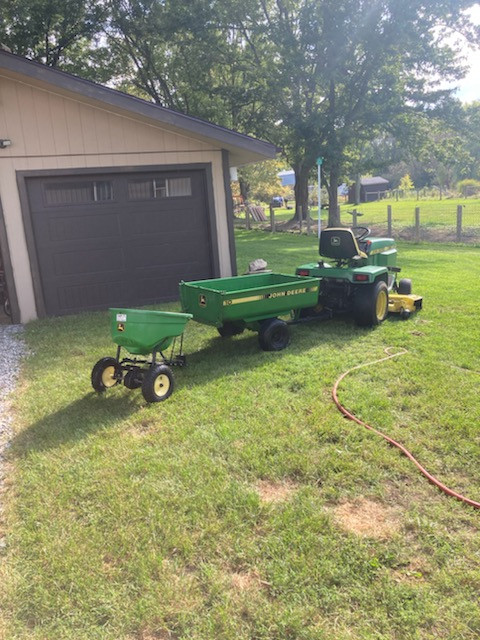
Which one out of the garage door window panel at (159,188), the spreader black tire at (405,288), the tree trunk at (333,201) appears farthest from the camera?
the tree trunk at (333,201)

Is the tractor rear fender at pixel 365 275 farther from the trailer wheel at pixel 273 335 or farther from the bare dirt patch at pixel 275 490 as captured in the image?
the bare dirt patch at pixel 275 490

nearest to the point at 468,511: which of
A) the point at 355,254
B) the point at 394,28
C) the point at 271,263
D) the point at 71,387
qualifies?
the point at 71,387

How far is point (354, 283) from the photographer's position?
19.9 feet

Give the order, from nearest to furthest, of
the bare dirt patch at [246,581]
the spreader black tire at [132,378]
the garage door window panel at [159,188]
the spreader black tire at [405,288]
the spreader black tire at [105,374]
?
the bare dirt patch at [246,581]
the spreader black tire at [132,378]
the spreader black tire at [105,374]
the spreader black tire at [405,288]
the garage door window panel at [159,188]

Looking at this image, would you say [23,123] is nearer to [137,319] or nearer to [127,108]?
[127,108]

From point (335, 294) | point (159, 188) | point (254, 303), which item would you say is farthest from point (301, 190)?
point (254, 303)

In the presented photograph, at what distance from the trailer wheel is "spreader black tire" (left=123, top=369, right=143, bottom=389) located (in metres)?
1.59

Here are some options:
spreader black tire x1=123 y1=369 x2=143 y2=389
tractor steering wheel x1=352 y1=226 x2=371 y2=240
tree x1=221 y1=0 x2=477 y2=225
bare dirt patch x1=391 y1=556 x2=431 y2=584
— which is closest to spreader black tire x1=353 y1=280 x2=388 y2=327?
tractor steering wheel x1=352 y1=226 x2=371 y2=240

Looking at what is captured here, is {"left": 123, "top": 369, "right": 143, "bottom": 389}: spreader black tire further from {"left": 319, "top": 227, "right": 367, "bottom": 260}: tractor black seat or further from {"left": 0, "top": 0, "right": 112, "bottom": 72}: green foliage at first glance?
{"left": 0, "top": 0, "right": 112, "bottom": 72}: green foliage

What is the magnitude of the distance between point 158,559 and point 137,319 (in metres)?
2.15

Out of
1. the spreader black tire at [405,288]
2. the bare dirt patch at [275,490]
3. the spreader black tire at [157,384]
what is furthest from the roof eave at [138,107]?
the bare dirt patch at [275,490]

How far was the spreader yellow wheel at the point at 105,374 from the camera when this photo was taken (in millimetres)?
4461

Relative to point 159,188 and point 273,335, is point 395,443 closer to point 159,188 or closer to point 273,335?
point 273,335

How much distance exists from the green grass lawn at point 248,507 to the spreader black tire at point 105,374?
0.42ft
